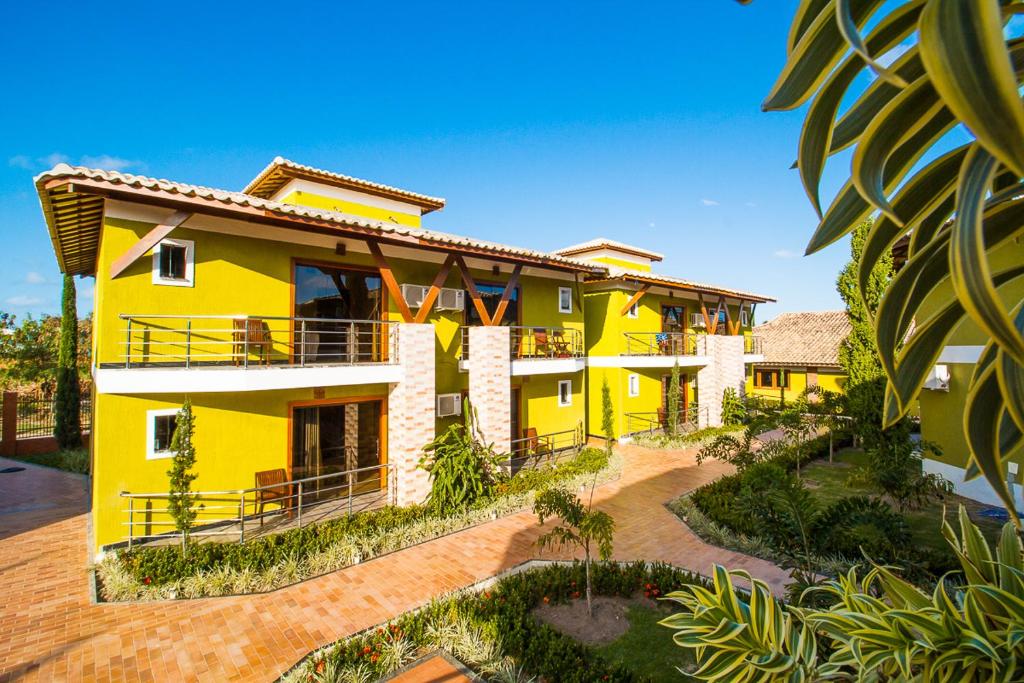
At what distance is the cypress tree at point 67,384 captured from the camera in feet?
57.0

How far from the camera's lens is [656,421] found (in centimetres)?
1969

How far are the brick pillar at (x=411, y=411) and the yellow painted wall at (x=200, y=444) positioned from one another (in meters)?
1.78

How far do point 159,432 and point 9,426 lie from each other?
46.0 feet

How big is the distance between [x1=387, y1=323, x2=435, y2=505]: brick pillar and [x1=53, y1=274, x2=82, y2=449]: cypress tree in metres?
15.0

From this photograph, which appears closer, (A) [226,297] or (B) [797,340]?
(A) [226,297]

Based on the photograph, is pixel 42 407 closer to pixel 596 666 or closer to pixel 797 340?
pixel 596 666

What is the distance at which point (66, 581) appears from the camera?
25.2 feet

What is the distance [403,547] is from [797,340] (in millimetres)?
31661

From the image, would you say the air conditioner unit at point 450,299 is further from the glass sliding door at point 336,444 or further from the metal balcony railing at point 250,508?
the metal balcony railing at point 250,508

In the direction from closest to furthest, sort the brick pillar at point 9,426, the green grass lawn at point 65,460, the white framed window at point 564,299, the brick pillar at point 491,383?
the brick pillar at point 491,383 → the green grass lawn at point 65,460 → the brick pillar at point 9,426 → the white framed window at point 564,299

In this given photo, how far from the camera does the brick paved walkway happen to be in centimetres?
567

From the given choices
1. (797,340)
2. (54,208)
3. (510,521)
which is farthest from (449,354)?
(797,340)

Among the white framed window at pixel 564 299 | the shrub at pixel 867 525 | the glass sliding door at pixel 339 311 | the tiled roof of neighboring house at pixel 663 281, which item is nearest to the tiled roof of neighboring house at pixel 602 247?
the tiled roof of neighboring house at pixel 663 281

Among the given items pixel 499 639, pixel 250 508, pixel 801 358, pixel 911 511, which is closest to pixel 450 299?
pixel 250 508
